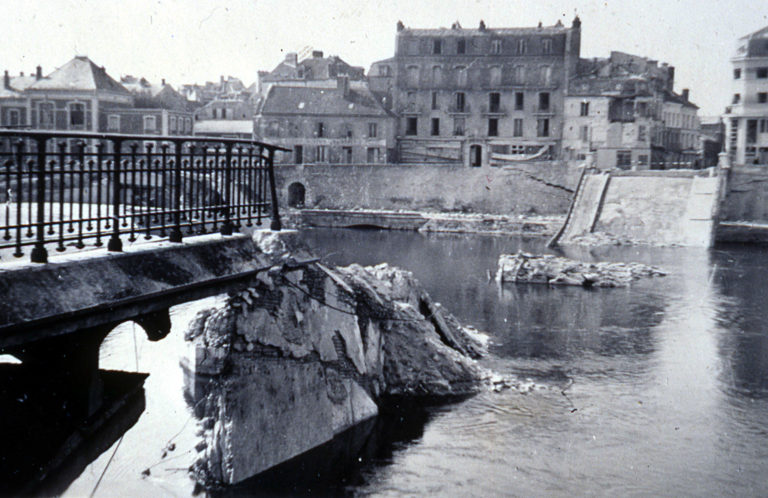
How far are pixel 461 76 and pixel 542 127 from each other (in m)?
7.70

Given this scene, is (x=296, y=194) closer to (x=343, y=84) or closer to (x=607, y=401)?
(x=343, y=84)

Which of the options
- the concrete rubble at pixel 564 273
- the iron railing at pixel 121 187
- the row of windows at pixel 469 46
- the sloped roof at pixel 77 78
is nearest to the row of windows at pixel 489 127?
the row of windows at pixel 469 46

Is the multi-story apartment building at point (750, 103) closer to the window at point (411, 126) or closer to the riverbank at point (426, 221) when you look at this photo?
the riverbank at point (426, 221)

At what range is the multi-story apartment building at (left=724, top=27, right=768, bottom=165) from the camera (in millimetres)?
56500

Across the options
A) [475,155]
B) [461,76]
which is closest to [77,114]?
[461,76]

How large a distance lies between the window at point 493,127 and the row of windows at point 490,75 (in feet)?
9.63

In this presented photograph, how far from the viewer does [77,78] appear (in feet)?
180

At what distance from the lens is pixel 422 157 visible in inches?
2638

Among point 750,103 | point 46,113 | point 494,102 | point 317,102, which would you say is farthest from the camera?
point 494,102

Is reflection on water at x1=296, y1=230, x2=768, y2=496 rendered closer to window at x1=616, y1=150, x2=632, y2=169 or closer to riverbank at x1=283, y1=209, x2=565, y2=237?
riverbank at x1=283, y1=209, x2=565, y2=237

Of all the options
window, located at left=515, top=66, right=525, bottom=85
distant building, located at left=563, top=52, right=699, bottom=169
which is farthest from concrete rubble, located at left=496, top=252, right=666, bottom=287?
window, located at left=515, top=66, right=525, bottom=85

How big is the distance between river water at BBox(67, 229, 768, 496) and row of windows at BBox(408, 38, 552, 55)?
3979cm

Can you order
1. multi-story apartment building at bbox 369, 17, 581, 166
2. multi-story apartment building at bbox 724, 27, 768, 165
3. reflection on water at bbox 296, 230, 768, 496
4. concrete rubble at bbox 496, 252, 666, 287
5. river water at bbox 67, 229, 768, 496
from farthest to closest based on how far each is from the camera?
multi-story apartment building at bbox 369, 17, 581, 166 → multi-story apartment building at bbox 724, 27, 768, 165 → concrete rubble at bbox 496, 252, 666, 287 → reflection on water at bbox 296, 230, 768, 496 → river water at bbox 67, 229, 768, 496

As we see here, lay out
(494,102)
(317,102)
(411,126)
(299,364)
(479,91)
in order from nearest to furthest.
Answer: (299,364) < (317,102) < (494,102) < (479,91) < (411,126)
